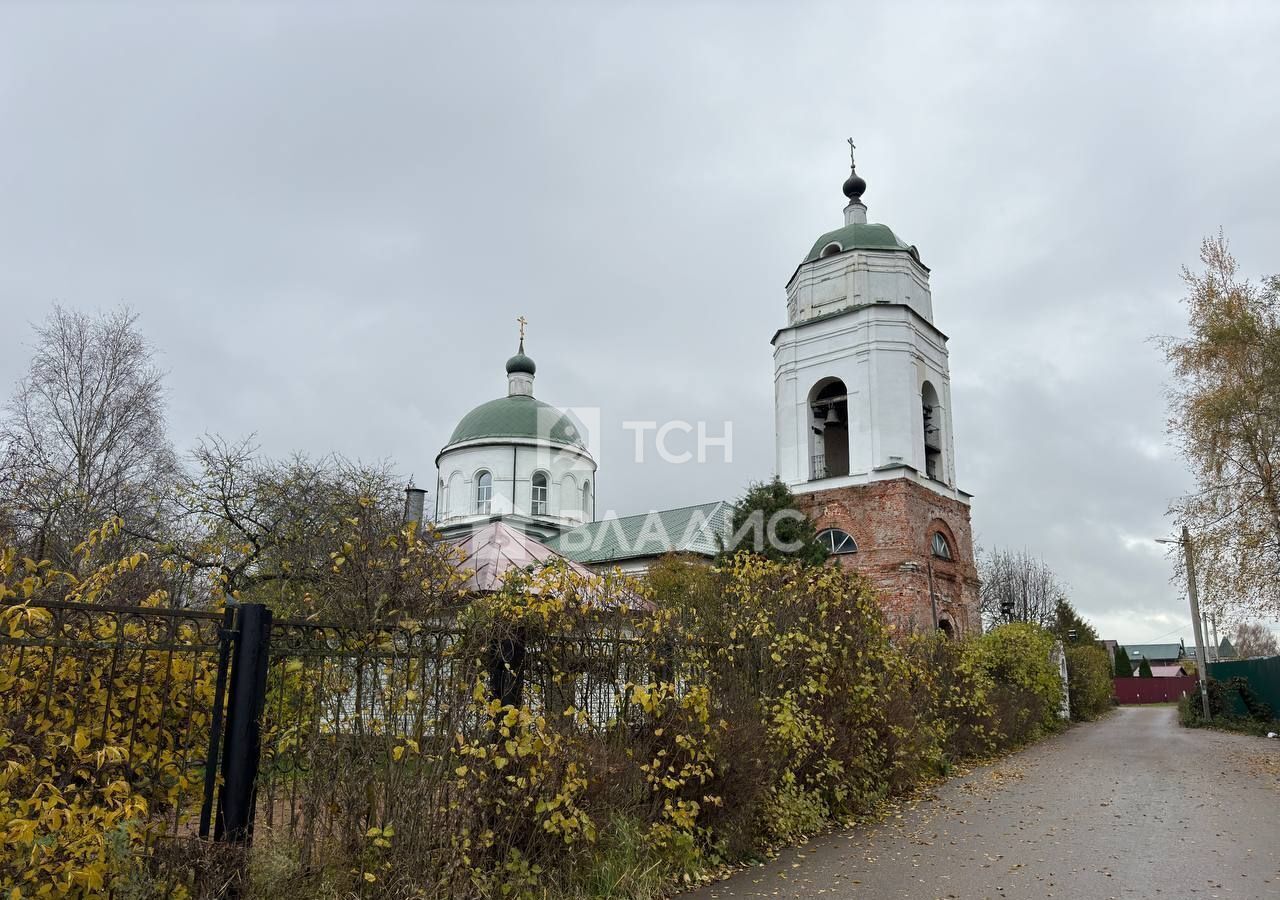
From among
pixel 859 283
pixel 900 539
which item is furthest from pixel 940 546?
pixel 859 283

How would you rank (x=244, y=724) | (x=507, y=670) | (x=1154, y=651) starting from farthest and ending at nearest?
1. (x=1154, y=651)
2. (x=507, y=670)
3. (x=244, y=724)

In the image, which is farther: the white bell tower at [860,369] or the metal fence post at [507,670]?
the white bell tower at [860,369]

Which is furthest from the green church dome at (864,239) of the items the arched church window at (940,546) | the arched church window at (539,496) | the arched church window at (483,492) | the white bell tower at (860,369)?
the arched church window at (483,492)

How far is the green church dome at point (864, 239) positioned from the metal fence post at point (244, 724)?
22.0 meters

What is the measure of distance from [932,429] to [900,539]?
4.21 metres

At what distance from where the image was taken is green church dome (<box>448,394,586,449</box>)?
35.4 m

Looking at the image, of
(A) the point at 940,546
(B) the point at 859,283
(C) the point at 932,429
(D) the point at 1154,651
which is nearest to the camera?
(A) the point at 940,546

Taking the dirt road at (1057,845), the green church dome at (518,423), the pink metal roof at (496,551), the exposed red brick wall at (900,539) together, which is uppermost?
the green church dome at (518,423)

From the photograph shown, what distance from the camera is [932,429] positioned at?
79.5 ft

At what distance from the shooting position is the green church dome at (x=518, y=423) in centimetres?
3541

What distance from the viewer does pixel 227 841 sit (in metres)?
4.23

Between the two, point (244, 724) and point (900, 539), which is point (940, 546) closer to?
point (900, 539)

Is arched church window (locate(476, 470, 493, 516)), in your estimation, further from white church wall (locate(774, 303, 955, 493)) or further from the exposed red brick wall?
the exposed red brick wall

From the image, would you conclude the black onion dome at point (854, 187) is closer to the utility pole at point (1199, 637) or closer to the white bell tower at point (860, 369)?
the white bell tower at point (860, 369)
